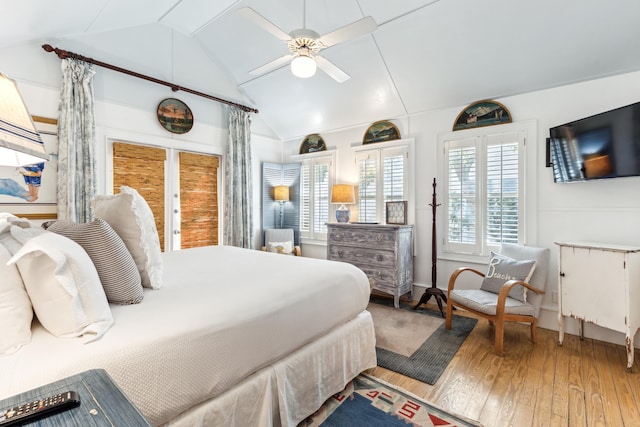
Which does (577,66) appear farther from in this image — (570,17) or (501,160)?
(501,160)

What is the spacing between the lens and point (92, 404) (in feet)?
2.27

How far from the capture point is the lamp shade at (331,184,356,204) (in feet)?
14.5

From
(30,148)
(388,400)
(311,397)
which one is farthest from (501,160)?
(30,148)

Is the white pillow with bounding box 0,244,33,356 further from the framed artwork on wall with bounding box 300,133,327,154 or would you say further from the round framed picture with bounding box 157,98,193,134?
the framed artwork on wall with bounding box 300,133,327,154

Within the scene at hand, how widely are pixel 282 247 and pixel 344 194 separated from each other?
132 cm

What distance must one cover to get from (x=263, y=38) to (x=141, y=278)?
3.47 m

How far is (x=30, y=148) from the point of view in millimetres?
953

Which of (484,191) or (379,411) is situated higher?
(484,191)

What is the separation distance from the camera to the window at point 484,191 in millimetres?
3400

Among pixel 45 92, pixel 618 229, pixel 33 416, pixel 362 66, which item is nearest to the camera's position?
pixel 33 416

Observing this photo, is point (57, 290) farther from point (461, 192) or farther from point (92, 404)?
point (461, 192)

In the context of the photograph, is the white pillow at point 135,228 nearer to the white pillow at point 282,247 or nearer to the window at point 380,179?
the white pillow at point 282,247

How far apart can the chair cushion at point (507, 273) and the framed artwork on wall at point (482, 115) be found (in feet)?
5.15

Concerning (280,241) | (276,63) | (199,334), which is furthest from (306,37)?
(280,241)
